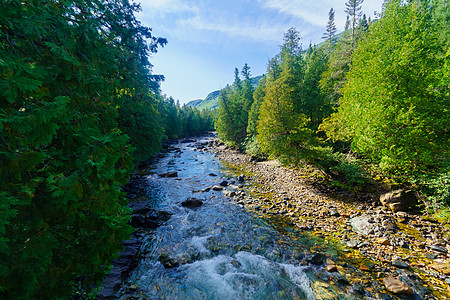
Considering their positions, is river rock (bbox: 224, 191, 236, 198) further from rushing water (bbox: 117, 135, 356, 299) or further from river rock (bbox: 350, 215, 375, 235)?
river rock (bbox: 350, 215, 375, 235)

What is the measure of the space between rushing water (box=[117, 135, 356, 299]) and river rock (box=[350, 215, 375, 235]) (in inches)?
129

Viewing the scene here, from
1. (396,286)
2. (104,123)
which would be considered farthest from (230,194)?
(104,123)

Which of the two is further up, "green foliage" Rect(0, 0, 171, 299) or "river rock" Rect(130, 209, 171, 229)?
"green foliage" Rect(0, 0, 171, 299)

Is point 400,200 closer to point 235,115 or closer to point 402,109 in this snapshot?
point 402,109

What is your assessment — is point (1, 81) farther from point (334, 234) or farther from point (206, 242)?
point (334, 234)

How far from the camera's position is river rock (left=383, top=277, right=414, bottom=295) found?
5211mm

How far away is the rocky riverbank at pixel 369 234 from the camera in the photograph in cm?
562

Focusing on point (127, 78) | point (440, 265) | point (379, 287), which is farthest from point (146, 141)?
point (440, 265)

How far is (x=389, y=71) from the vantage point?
970cm

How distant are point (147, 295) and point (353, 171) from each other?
1385cm

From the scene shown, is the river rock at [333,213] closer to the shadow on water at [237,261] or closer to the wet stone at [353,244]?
the wet stone at [353,244]

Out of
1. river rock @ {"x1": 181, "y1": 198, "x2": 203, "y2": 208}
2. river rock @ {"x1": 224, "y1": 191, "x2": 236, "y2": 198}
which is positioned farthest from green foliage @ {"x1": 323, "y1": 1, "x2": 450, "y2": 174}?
river rock @ {"x1": 181, "y1": 198, "x2": 203, "y2": 208}

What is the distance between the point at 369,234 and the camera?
313 inches

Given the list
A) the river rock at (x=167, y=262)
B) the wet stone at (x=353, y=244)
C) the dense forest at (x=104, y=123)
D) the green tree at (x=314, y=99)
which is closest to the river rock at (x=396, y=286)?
the wet stone at (x=353, y=244)
